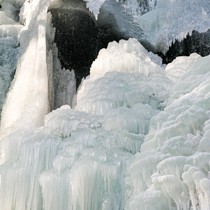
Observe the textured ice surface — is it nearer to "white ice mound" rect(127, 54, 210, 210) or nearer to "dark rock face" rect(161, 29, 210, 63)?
"dark rock face" rect(161, 29, 210, 63)

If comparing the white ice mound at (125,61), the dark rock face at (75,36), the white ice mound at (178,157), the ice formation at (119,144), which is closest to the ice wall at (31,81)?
the ice formation at (119,144)

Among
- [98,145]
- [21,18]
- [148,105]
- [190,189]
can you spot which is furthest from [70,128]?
[21,18]

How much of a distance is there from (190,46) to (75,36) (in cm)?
282

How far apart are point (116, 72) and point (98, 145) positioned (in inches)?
78.9

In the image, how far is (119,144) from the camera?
6992 mm

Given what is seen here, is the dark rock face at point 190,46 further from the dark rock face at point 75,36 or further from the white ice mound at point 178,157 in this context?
the white ice mound at point 178,157

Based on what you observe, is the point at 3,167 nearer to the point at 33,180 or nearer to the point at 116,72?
the point at 33,180

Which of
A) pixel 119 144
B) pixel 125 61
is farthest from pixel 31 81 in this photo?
pixel 119 144

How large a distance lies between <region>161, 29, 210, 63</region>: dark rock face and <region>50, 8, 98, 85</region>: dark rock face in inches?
75.8

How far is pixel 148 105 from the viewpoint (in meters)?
7.56

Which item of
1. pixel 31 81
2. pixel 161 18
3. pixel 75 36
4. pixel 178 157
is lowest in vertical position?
pixel 31 81

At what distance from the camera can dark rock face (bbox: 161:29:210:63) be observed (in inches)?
412

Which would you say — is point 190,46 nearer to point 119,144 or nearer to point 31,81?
point 31,81

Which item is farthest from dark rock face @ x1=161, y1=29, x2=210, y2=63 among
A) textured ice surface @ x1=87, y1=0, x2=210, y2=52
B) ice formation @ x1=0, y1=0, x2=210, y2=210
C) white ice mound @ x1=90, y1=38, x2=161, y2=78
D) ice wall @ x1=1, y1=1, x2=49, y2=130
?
ice wall @ x1=1, y1=1, x2=49, y2=130
